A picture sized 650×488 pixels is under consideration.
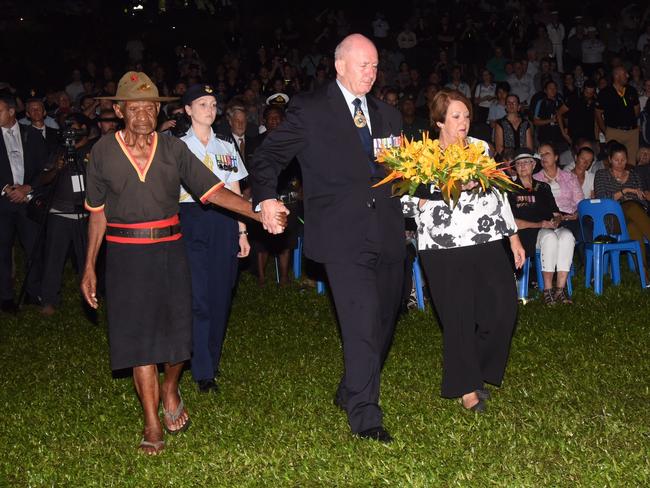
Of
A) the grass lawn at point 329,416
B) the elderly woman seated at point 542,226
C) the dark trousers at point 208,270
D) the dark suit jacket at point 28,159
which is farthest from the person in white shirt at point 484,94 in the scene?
the dark trousers at point 208,270

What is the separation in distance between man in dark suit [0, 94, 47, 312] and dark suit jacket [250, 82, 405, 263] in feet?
19.3

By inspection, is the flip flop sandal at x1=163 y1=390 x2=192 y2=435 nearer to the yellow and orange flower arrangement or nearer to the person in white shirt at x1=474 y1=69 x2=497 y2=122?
the yellow and orange flower arrangement

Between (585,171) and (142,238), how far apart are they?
343 inches

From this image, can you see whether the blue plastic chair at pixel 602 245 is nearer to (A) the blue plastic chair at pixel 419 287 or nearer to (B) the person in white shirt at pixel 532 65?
(A) the blue plastic chair at pixel 419 287

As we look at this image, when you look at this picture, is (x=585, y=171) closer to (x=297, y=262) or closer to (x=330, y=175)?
(x=297, y=262)

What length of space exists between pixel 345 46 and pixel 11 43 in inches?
953

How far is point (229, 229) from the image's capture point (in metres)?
7.89

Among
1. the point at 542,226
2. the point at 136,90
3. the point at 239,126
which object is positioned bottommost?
the point at 542,226

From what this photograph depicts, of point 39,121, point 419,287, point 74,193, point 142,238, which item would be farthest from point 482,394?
point 39,121

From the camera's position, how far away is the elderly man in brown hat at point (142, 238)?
639cm

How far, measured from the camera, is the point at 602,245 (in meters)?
12.0

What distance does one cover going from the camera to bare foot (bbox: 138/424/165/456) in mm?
6555

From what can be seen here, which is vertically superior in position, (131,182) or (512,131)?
(131,182)

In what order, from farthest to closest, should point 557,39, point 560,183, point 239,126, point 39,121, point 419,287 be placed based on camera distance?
point 557,39
point 239,126
point 560,183
point 39,121
point 419,287
